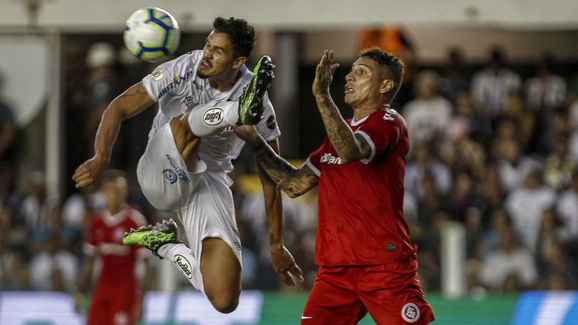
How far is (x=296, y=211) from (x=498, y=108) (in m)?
3.42

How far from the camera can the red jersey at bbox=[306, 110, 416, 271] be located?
19.5ft

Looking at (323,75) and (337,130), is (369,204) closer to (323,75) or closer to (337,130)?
(337,130)

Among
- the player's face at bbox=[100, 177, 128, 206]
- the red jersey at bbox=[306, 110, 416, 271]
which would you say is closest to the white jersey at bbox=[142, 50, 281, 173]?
the red jersey at bbox=[306, 110, 416, 271]

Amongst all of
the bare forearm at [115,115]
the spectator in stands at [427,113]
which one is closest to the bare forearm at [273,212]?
the bare forearm at [115,115]

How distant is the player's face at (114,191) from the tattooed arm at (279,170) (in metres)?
4.51

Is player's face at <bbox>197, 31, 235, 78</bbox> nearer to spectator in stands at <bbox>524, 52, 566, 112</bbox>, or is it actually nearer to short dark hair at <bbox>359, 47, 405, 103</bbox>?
short dark hair at <bbox>359, 47, 405, 103</bbox>

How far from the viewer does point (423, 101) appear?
13.1m

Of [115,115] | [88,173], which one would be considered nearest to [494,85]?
[115,115]

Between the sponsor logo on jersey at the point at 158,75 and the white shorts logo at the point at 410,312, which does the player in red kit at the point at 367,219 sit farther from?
the sponsor logo on jersey at the point at 158,75

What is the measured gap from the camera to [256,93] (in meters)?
5.92

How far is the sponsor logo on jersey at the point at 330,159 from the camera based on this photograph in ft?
20.1

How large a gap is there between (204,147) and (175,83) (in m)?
0.61

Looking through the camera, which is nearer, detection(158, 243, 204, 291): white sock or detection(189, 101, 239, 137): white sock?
detection(189, 101, 239, 137): white sock

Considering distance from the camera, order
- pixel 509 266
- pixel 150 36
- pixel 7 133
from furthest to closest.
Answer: pixel 7 133 → pixel 509 266 → pixel 150 36
